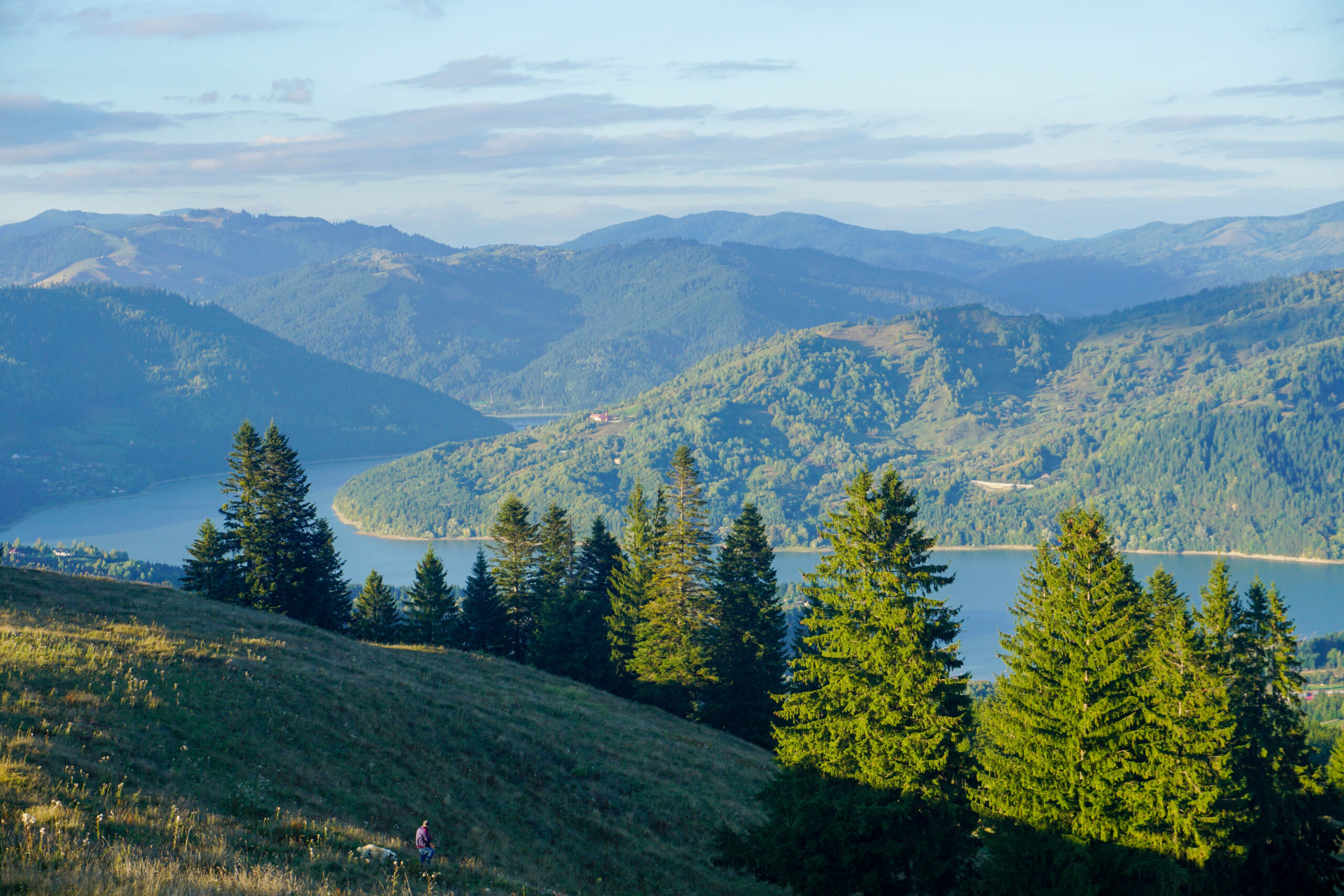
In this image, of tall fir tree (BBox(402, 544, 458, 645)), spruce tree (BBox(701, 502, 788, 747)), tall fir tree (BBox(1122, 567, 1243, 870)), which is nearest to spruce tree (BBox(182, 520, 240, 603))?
tall fir tree (BBox(402, 544, 458, 645))

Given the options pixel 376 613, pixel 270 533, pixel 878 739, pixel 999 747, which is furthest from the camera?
pixel 376 613

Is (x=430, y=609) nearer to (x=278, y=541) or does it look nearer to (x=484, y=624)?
(x=484, y=624)

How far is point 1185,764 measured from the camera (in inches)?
1039

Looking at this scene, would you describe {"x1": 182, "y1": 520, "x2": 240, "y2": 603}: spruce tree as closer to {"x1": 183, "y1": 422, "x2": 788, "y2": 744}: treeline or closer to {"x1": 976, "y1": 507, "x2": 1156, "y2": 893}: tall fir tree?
{"x1": 183, "y1": 422, "x2": 788, "y2": 744}: treeline

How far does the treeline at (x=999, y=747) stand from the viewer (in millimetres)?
25625

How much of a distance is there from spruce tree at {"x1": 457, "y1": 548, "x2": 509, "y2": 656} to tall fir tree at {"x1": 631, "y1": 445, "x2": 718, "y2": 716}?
49.1 feet

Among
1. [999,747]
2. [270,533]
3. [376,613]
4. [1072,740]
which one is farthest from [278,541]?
[1072,740]

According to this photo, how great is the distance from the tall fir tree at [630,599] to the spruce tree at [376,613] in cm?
1666

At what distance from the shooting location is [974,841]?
26500 millimetres

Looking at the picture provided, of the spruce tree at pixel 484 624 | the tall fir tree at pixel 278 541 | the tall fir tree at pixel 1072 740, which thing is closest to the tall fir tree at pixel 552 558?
the spruce tree at pixel 484 624

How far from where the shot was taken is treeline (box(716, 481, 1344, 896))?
25.6m

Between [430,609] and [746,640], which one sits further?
[430,609]

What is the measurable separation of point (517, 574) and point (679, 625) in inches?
739

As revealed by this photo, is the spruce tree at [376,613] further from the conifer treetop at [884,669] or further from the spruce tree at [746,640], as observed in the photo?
the conifer treetop at [884,669]
